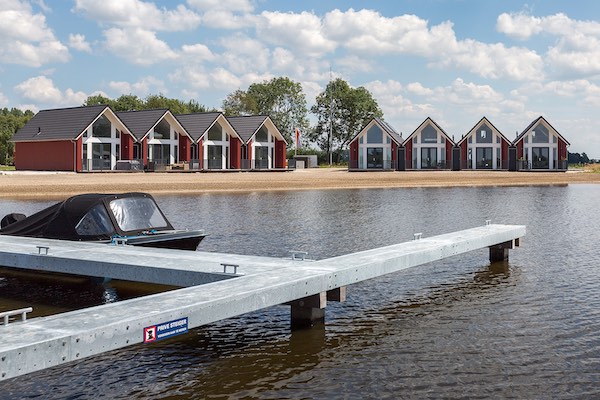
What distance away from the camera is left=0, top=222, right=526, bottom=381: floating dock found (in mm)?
6742

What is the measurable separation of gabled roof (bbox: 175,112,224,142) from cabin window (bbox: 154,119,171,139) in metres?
2.62

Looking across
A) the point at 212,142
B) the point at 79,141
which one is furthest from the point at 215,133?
the point at 79,141

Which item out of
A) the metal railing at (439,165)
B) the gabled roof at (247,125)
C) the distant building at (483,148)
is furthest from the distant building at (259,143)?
the distant building at (483,148)

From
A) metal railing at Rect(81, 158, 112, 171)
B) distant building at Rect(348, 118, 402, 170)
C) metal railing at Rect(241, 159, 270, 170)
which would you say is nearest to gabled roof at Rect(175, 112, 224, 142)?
metal railing at Rect(241, 159, 270, 170)

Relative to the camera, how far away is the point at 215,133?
70688 mm

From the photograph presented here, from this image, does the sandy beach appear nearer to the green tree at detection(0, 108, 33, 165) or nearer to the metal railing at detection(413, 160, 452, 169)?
the metal railing at detection(413, 160, 452, 169)

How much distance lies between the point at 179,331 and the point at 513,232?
10.8 m

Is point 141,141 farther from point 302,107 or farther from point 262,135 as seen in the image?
point 302,107

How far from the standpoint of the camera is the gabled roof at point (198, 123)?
226 ft

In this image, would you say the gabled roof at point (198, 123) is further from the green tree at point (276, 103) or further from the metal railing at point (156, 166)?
the green tree at point (276, 103)

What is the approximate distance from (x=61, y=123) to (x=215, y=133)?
14.7 metres

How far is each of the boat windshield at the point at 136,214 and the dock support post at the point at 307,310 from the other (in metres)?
5.87

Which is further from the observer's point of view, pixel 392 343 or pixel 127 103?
pixel 127 103

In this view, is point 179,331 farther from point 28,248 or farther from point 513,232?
point 513,232
